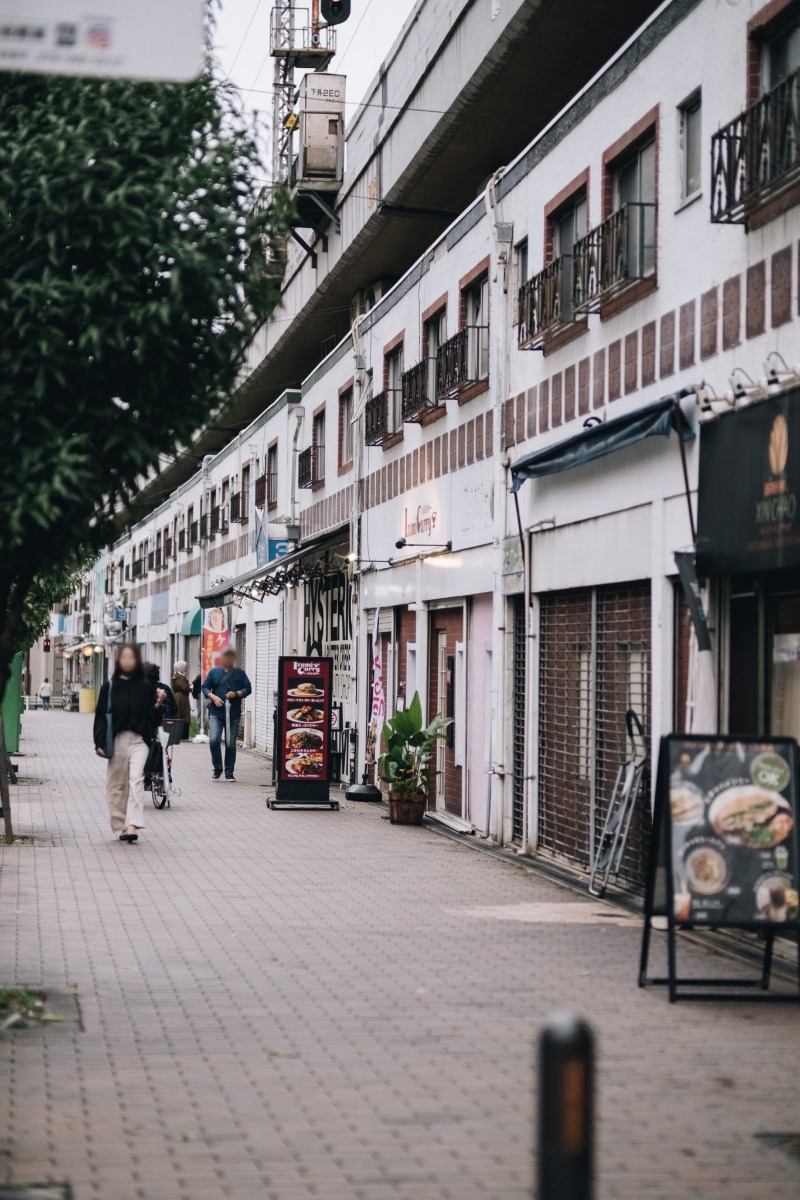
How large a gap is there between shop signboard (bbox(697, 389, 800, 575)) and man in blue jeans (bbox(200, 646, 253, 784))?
48.7 feet

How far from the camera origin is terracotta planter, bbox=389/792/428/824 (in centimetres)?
1916

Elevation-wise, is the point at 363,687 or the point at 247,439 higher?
the point at 247,439

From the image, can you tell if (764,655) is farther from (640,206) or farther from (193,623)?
(193,623)

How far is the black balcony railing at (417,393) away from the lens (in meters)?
20.6

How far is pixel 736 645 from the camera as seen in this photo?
37.4 feet

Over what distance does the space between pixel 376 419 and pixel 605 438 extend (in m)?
10.9

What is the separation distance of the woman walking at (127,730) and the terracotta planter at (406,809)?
11.8 ft

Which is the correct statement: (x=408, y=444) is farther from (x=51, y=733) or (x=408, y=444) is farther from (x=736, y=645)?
(x=51, y=733)

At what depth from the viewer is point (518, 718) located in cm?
1700

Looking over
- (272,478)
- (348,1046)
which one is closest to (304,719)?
(348,1046)

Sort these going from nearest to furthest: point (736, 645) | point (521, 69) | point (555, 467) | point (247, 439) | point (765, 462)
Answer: point (765, 462), point (736, 645), point (555, 467), point (521, 69), point (247, 439)

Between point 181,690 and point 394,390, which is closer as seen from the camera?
point 394,390

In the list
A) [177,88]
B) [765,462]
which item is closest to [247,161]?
[177,88]

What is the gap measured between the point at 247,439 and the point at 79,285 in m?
31.2
